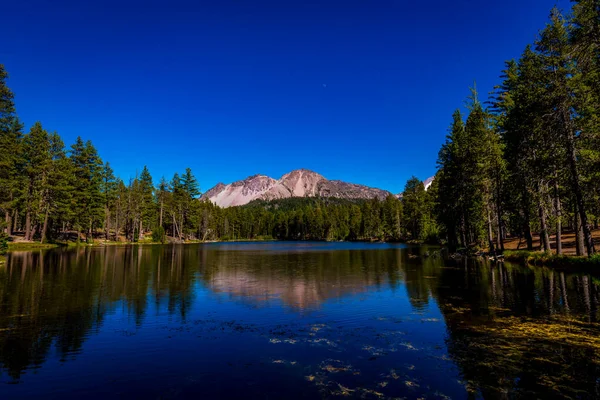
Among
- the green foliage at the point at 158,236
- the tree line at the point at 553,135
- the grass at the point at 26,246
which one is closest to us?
the tree line at the point at 553,135

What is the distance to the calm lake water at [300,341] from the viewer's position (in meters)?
8.85

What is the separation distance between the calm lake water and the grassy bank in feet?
10.7

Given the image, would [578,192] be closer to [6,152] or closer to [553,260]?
[553,260]

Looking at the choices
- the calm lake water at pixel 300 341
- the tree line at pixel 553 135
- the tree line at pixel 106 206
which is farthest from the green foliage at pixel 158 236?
the tree line at pixel 553 135

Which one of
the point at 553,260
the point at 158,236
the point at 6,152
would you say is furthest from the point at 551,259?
the point at 158,236

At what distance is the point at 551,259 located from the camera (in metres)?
32.1

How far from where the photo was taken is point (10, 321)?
48.3ft

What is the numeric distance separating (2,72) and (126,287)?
46634mm

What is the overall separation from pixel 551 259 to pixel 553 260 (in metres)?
0.40

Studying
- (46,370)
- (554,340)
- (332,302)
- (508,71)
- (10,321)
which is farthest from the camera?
(508,71)

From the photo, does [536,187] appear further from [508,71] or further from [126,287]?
[126,287]

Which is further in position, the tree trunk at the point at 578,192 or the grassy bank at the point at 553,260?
the grassy bank at the point at 553,260

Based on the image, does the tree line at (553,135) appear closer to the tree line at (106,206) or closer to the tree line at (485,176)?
the tree line at (485,176)

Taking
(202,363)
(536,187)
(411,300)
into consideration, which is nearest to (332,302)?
(411,300)
